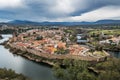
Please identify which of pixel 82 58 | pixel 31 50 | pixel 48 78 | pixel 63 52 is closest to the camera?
pixel 48 78

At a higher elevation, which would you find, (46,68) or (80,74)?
(80,74)

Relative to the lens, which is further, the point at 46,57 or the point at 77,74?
the point at 46,57

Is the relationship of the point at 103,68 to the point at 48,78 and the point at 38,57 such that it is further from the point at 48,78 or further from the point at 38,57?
the point at 38,57

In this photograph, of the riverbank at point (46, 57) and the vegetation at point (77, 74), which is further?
the riverbank at point (46, 57)

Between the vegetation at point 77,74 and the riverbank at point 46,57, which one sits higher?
the vegetation at point 77,74

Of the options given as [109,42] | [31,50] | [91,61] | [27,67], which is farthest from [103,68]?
[109,42]

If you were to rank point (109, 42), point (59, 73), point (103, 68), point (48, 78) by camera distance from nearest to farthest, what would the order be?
point (59, 73), point (48, 78), point (103, 68), point (109, 42)

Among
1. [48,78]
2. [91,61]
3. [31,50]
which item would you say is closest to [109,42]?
[31,50]

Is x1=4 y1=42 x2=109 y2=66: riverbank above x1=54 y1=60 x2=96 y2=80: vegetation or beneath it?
beneath

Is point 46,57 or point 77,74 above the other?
point 77,74

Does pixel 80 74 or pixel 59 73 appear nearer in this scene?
pixel 80 74
